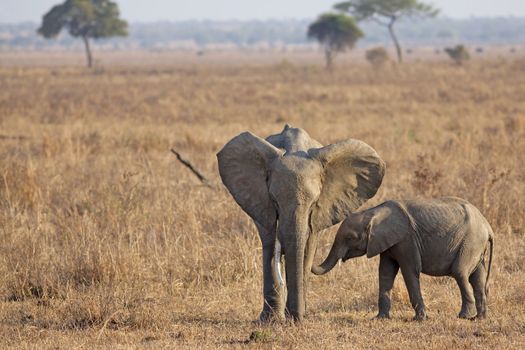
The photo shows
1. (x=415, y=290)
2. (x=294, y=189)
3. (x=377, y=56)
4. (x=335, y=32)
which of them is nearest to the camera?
(x=294, y=189)

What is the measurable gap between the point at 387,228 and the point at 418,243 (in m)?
0.29

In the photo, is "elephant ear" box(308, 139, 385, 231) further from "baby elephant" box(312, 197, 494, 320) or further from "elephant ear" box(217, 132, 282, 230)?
"elephant ear" box(217, 132, 282, 230)

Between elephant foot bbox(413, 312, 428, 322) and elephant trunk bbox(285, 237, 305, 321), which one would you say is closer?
elephant trunk bbox(285, 237, 305, 321)

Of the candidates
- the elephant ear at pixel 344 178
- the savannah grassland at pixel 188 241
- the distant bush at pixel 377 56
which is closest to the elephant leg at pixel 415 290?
the savannah grassland at pixel 188 241

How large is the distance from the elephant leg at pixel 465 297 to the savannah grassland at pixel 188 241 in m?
0.16

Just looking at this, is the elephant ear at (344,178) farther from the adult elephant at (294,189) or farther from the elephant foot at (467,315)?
the elephant foot at (467,315)

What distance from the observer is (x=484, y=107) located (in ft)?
82.2

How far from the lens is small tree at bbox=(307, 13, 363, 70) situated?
214 ft

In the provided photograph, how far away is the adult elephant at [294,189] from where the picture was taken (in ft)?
21.9

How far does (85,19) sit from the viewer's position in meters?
75.1

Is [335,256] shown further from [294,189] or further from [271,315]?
[294,189]

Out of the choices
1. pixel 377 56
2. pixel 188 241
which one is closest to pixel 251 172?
pixel 188 241

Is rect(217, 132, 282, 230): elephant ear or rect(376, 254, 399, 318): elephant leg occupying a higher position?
rect(217, 132, 282, 230): elephant ear

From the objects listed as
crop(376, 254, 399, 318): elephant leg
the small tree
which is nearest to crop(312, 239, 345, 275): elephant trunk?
crop(376, 254, 399, 318): elephant leg
